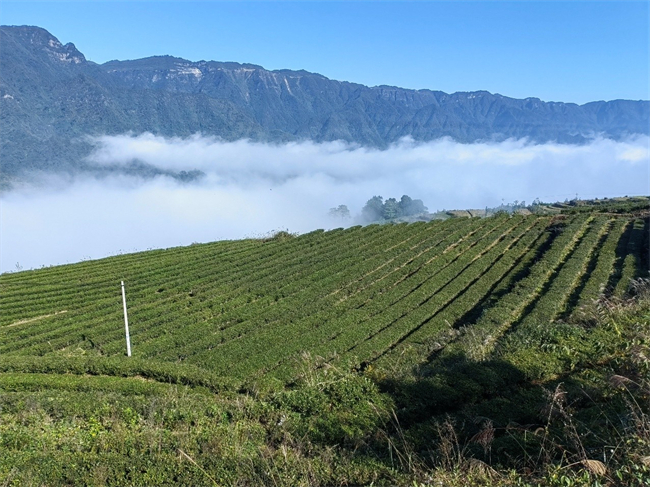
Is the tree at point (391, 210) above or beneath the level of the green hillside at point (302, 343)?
above

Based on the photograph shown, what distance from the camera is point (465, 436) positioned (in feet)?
25.5

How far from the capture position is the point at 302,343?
19.1m

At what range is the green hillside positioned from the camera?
7.61 m

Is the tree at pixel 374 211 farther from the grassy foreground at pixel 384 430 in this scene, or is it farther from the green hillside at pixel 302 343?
the grassy foreground at pixel 384 430

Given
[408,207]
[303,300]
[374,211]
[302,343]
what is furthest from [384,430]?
[408,207]

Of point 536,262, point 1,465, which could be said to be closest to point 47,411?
point 1,465

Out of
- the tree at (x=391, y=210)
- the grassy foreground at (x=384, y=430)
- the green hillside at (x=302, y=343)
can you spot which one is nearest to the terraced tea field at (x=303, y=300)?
the green hillside at (x=302, y=343)

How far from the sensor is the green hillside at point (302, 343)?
761cm

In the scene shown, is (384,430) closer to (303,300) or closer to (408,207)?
(303,300)

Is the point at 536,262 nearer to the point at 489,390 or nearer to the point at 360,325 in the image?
the point at 360,325

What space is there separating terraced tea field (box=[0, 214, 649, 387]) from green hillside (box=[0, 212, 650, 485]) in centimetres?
13

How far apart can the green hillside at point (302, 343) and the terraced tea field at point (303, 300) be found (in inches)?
5.1

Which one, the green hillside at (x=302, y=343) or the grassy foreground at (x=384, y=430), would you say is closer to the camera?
the grassy foreground at (x=384, y=430)

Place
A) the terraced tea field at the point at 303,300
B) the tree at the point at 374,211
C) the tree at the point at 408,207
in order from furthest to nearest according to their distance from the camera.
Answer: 1. the tree at the point at 408,207
2. the tree at the point at 374,211
3. the terraced tea field at the point at 303,300
